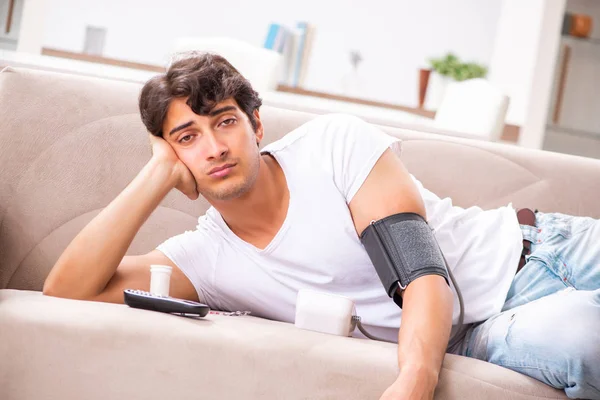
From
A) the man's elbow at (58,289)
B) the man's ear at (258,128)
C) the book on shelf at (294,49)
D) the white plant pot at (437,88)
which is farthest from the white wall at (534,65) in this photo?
the man's elbow at (58,289)

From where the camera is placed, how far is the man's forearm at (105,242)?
167cm

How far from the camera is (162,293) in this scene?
5.39 ft

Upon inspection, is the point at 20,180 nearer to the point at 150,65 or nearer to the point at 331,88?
the point at 150,65

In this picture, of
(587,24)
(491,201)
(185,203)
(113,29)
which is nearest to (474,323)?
(491,201)

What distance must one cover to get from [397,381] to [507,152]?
1.08 meters

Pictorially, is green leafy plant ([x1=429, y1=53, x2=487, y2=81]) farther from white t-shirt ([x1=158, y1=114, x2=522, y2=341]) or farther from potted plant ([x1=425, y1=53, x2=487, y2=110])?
white t-shirt ([x1=158, y1=114, x2=522, y2=341])

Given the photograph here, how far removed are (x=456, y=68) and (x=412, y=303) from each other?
162 inches

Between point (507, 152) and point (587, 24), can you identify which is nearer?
point (507, 152)

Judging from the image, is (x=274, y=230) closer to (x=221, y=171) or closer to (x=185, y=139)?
(x=221, y=171)

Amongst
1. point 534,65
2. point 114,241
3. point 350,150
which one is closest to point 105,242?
point 114,241

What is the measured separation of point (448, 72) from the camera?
541 cm

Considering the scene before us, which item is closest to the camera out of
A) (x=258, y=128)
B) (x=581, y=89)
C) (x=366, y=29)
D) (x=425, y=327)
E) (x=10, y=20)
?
(x=425, y=327)

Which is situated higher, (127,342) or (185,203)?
(185,203)

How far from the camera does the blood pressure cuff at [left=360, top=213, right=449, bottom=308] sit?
1.55 metres
